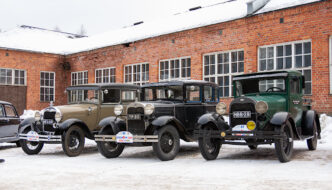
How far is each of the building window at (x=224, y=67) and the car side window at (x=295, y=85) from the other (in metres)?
6.23

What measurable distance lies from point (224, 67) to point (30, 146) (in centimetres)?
872

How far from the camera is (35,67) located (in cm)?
2361

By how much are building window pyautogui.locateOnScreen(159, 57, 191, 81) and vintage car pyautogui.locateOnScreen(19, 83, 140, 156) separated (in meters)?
6.73

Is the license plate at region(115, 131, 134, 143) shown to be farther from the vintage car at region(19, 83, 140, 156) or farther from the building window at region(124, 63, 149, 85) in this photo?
the building window at region(124, 63, 149, 85)

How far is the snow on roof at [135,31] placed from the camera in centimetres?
1624

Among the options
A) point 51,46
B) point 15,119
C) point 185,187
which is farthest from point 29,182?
point 51,46

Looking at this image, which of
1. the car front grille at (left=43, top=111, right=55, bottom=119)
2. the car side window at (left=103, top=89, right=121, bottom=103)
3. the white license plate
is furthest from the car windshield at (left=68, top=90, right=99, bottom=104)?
the white license plate

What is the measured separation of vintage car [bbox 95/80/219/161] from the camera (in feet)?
26.1

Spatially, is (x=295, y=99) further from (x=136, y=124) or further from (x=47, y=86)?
(x=47, y=86)

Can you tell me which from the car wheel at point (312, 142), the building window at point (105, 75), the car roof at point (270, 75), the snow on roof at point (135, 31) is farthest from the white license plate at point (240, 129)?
the building window at point (105, 75)

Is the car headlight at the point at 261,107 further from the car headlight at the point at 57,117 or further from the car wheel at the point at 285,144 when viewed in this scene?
the car headlight at the point at 57,117

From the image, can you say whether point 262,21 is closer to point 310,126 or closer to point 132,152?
point 310,126

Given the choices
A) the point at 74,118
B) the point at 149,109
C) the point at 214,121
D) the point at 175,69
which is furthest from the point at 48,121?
the point at 175,69

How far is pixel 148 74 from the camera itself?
62.6 feet
